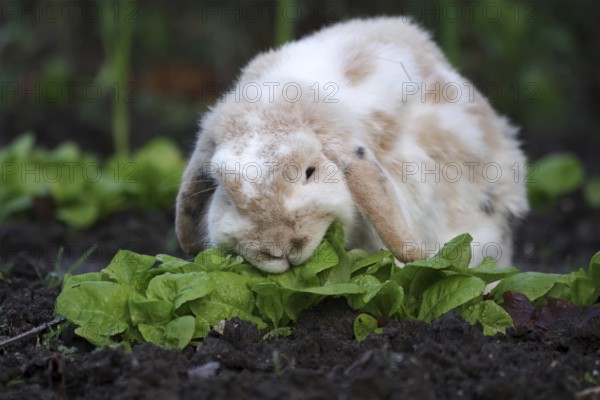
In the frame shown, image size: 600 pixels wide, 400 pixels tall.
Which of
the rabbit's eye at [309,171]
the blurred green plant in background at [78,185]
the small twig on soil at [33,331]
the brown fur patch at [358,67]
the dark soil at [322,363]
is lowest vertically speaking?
the blurred green plant in background at [78,185]

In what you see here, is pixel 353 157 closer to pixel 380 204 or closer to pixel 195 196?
pixel 380 204

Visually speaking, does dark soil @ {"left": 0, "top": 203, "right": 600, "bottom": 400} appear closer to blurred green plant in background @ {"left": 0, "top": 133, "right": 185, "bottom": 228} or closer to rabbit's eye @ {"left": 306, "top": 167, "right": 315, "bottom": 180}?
rabbit's eye @ {"left": 306, "top": 167, "right": 315, "bottom": 180}

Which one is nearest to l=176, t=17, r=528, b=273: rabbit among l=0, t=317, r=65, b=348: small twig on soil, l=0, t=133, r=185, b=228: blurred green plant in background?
l=0, t=317, r=65, b=348: small twig on soil

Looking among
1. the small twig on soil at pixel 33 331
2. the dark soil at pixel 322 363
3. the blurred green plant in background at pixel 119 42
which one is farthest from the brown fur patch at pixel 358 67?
the blurred green plant in background at pixel 119 42

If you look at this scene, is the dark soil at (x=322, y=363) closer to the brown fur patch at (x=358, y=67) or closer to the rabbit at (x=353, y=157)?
the rabbit at (x=353, y=157)

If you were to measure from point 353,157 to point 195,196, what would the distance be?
84 centimetres

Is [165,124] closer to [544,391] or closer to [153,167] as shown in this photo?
[153,167]

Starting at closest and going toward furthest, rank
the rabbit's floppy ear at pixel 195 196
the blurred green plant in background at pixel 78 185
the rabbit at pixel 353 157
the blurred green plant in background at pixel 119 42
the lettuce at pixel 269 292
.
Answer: the lettuce at pixel 269 292 → the rabbit at pixel 353 157 → the rabbit's floppy ear at pixel 195 196 → the blurred green plant in background at pixel 78 185 → the blurred green plant in background at pixel 119 42

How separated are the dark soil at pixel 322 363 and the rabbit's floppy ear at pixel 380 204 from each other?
12.5 inches

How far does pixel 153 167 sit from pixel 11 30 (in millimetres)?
3306

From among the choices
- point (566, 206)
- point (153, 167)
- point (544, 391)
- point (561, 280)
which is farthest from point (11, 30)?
point (544, 391)

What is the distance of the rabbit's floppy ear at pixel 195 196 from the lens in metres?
3.98

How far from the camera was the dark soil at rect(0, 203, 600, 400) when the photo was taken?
8.79 ft

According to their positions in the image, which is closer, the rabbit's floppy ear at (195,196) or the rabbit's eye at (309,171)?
the rabbit's eye at (309,171)
